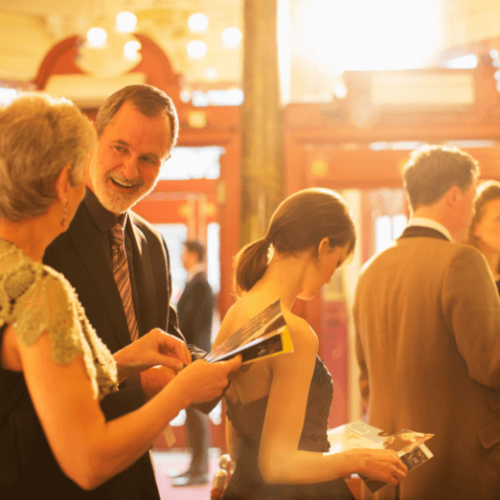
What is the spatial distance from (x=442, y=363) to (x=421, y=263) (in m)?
0.32

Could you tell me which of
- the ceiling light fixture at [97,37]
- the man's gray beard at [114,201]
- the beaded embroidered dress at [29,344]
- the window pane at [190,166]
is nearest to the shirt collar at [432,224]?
the man's gray beard at [114,201]

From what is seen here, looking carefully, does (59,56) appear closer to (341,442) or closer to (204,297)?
(204,297)

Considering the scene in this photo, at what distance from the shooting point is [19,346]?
85 cm

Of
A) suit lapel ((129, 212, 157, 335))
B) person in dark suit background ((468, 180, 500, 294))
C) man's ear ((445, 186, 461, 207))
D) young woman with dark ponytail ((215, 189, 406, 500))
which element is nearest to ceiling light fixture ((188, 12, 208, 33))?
person in dark suit background ((468, 180, 500, 294))

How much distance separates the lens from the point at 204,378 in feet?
3.32

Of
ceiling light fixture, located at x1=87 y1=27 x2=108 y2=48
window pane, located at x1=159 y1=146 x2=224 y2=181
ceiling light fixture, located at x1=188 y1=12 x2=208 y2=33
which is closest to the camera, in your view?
ceiling light fixture, located at x1=87 y1=27 x2=108 y2=48

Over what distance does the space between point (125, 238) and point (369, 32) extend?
18.4 feet

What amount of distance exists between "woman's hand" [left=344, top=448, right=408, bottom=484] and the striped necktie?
2.04ft

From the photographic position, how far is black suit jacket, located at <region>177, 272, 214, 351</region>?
4.11 meters

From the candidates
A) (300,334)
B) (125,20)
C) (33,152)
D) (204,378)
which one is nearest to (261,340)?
(204,378)

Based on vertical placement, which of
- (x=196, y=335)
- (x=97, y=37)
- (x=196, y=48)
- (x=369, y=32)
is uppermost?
(x=369, y=32)

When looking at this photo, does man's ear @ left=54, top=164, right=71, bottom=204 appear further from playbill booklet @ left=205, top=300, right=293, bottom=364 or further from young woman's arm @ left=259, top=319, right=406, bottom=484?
young woman's arm @ left=259, top=319, right=406, bottom=484

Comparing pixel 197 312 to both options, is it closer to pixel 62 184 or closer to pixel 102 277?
pixel 102 277

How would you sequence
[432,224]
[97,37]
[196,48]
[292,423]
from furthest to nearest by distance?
[196,48]
[97,37]
[432,224]
[292,423]
